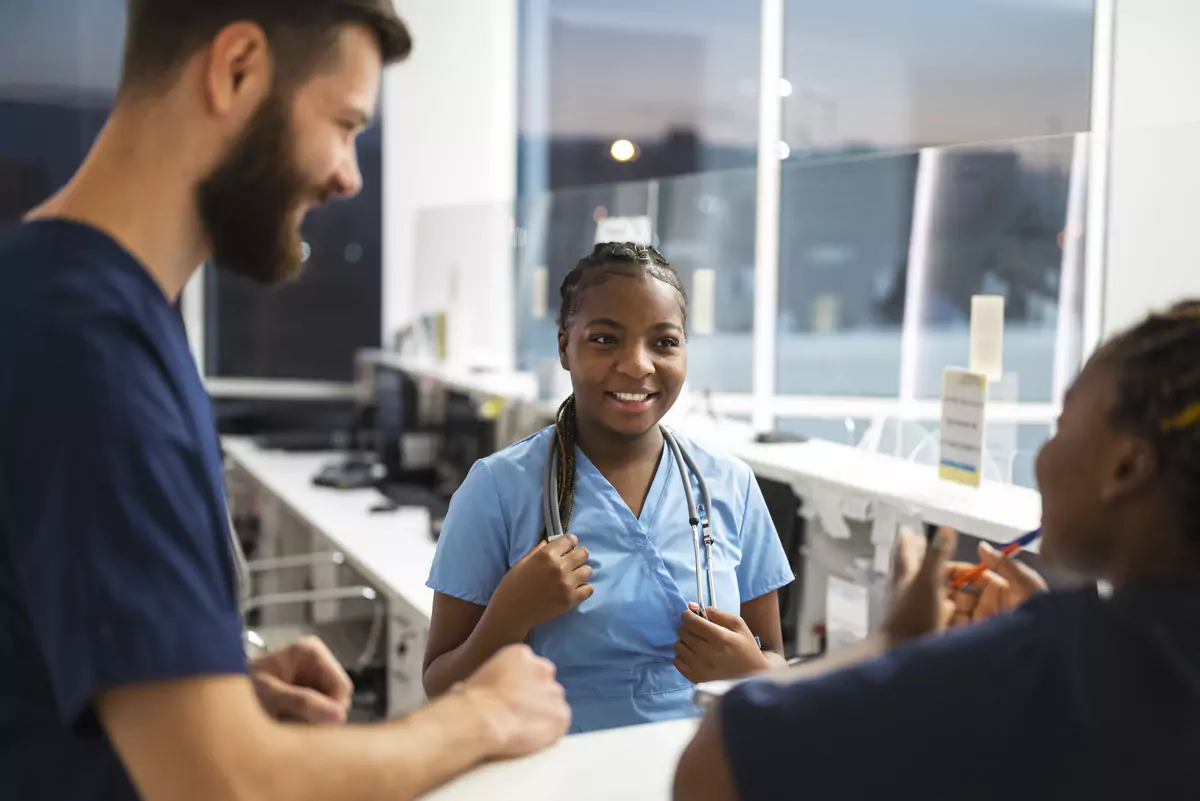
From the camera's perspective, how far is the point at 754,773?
73cm

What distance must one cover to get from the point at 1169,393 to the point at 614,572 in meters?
0.58

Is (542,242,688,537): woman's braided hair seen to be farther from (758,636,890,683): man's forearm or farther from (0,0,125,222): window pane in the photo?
(0,0,125,222): window pane

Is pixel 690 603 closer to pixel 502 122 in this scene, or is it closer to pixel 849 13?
pixel 849 13

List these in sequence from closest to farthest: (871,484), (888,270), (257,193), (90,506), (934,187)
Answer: (90,506), (257,193), (871,484), (934,187), (888,270)

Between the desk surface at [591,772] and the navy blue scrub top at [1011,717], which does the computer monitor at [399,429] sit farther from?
the navy blue scrub top at [1011,717]

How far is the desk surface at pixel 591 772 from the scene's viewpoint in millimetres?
928

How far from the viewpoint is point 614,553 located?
1147 millimetres

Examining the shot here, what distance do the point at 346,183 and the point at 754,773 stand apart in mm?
500

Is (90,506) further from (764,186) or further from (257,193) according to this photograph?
(764,186)

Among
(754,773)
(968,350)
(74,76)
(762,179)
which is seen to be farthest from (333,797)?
(74,76)

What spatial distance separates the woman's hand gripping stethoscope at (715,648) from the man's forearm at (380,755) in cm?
33

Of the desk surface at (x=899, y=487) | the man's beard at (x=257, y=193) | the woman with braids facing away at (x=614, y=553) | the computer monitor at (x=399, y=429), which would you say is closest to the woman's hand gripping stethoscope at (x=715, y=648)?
the woman with braids facing away at (x=614, y=553)

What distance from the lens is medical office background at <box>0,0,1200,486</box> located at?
2.16m

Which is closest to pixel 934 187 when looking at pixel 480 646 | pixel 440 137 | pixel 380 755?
pixel 480 646
